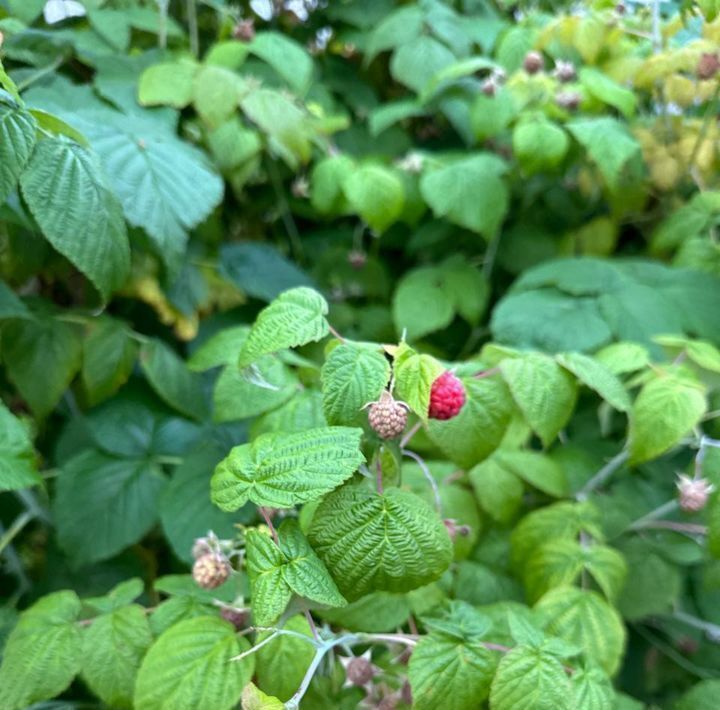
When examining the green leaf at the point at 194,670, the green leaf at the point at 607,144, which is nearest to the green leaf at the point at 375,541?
the green leaf at the point at 194,670

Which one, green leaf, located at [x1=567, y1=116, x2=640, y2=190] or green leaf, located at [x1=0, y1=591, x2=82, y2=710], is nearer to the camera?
green leaf, located at [x1=0, y1=591, x2=82, y2=710]

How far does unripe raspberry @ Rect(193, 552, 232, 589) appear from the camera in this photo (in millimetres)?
613

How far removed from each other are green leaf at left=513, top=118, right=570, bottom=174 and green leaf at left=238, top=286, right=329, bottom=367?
1.93 feet

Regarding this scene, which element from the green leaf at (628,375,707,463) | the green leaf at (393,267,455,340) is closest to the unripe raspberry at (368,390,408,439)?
the green leaf at (628,375,707,463)

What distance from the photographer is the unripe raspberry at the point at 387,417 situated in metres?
0.52

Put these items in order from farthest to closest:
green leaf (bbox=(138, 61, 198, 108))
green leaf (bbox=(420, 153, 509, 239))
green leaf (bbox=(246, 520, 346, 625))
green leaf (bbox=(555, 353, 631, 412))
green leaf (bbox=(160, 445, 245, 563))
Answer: green leaf (bbox=(420, 153, 509, 239))
green leaf (bbox=(138, 61, 198, 108))
green leaf (bbox=(160, 445, 245, 563))
green leaf (bbox=(555, 353, 631, 412))
green leaf (bbox=(246, 520, 346, 625))

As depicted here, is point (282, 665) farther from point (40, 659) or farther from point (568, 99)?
point (568, 99)

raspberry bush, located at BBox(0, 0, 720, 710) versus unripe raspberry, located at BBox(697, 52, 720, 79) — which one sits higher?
unripe raspberry, located at BBox(697, 52, 720, 79)

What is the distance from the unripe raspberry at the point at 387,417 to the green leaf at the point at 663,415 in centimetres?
35

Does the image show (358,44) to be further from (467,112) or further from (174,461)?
(174,461)

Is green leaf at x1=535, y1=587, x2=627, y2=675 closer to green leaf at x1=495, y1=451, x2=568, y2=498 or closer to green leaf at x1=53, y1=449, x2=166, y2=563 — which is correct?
green leaf at x1=495, y1=451, x2=568, y2=498

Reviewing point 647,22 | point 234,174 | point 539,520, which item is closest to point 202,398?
point 234,174

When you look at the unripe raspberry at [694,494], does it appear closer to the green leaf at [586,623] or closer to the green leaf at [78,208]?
the green leaf at [586,623]

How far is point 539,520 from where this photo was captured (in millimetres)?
850
